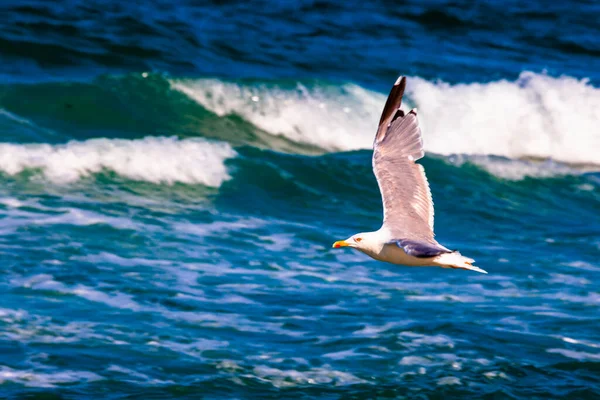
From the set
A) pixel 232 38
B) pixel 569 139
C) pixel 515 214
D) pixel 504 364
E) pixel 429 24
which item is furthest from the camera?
pixel 429 24

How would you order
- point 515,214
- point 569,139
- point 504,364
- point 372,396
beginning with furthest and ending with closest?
point 569,139, point 515,214, point 504,364, point 372,396

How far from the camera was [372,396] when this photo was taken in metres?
6.88

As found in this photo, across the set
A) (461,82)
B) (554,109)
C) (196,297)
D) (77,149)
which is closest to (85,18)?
(77,149)

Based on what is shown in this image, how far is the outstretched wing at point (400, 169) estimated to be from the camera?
22.2ft

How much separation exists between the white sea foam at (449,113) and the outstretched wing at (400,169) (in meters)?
7.28

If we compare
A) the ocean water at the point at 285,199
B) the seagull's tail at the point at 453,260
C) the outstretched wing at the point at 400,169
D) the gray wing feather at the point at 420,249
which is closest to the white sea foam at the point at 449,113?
the ocean water at the point at 285,199

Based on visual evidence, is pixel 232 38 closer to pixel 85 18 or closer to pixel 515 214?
pixel 85 18

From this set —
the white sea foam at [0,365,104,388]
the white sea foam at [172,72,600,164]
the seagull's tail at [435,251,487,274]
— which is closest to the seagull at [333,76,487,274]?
the seagull's tail at [435,251,487,274]

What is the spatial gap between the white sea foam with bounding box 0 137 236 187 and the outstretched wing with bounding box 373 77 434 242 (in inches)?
195

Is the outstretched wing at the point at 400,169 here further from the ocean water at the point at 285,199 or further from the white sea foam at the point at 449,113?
the white sea foam at the point at 449,113

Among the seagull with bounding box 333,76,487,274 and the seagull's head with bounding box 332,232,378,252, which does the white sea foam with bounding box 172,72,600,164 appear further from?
the seagull's head with bounding box 332,232,378,252

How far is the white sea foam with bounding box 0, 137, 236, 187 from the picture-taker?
11414 mm

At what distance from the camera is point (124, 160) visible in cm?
1198

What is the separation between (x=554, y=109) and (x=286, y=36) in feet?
14.8
